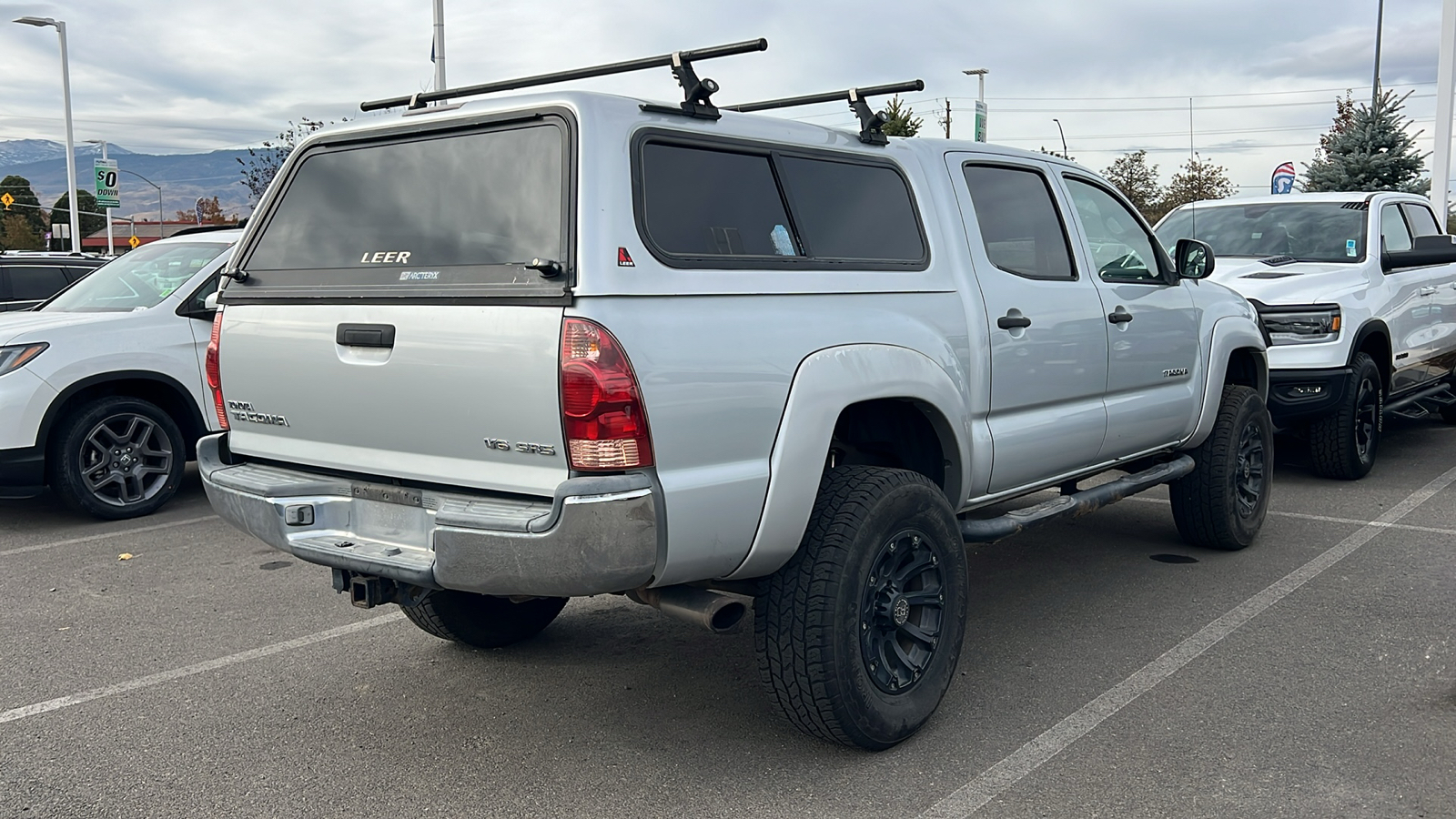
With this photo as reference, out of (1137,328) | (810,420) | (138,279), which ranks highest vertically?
(138,279)

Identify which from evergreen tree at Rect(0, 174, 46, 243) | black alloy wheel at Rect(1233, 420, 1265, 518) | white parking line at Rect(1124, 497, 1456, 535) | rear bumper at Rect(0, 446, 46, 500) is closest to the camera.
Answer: black alloy wheel at Rect(1233, 420, 1265, 518)

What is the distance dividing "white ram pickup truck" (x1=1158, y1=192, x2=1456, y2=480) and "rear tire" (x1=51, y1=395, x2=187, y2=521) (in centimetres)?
714

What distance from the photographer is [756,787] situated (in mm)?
3596

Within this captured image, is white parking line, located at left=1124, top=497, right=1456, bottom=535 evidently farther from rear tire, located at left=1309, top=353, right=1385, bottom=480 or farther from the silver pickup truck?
the silver pickup truck

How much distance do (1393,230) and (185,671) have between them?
8850 millimetres

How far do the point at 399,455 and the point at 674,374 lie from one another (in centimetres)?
89

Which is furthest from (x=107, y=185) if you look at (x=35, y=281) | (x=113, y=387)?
(x=113, y=387)

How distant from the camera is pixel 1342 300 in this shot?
8078 mm

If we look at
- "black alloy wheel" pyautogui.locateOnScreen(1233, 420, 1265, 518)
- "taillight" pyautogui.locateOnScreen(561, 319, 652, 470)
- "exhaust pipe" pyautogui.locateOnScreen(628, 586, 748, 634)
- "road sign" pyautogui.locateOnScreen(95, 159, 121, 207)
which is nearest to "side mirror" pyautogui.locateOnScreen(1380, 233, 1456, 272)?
"black alloy wheel" pyautogui.locateOnScreen(1233, 420, 1265, 518)

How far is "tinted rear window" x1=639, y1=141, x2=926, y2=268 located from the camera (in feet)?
11.5

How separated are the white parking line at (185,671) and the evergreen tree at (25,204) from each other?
72.2 meters

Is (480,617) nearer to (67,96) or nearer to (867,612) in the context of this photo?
(867,612)

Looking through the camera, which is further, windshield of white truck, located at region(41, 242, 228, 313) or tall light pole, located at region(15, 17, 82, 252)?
tall light pole, located at region(15, 17, 82, 252)

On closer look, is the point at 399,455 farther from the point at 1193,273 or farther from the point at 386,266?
the point at 1193,273
